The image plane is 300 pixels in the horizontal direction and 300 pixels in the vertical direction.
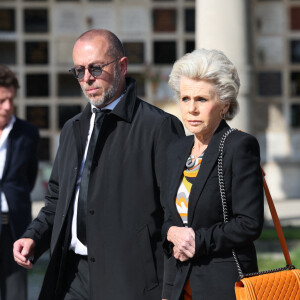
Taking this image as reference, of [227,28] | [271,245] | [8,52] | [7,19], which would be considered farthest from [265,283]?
[7,19]

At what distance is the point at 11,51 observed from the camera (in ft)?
36.6

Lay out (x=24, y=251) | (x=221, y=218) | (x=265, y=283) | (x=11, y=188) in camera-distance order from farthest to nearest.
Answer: (x=11, y=188)
(x=24, y=251)
(x=221, y=218)
(x=265, y=283)

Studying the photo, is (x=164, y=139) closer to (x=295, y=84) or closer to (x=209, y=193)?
(x=209, y=193)

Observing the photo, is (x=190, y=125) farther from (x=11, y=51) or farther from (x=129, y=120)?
(x=11, y=51)

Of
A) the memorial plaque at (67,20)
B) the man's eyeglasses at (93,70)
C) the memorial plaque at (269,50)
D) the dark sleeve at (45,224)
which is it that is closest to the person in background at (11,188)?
the dark sleeve at (45,224)

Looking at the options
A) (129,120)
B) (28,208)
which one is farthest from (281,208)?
(129,120)

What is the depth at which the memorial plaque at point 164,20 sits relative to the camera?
36.9 feet

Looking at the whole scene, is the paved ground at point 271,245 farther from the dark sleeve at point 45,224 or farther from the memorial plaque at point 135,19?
the memorial plaque at point 135,19

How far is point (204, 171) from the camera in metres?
2.84

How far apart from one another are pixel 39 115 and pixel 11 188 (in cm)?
638

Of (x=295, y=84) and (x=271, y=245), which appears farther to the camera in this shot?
(x=295, y=84)

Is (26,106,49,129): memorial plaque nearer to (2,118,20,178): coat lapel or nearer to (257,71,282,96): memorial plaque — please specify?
(257,71,282,96): memorial plaque

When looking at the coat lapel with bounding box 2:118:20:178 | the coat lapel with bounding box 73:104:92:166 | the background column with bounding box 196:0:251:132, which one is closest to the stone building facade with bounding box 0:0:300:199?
the background column with bounding box 196:0:251:132

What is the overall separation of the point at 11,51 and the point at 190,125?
855 cm
